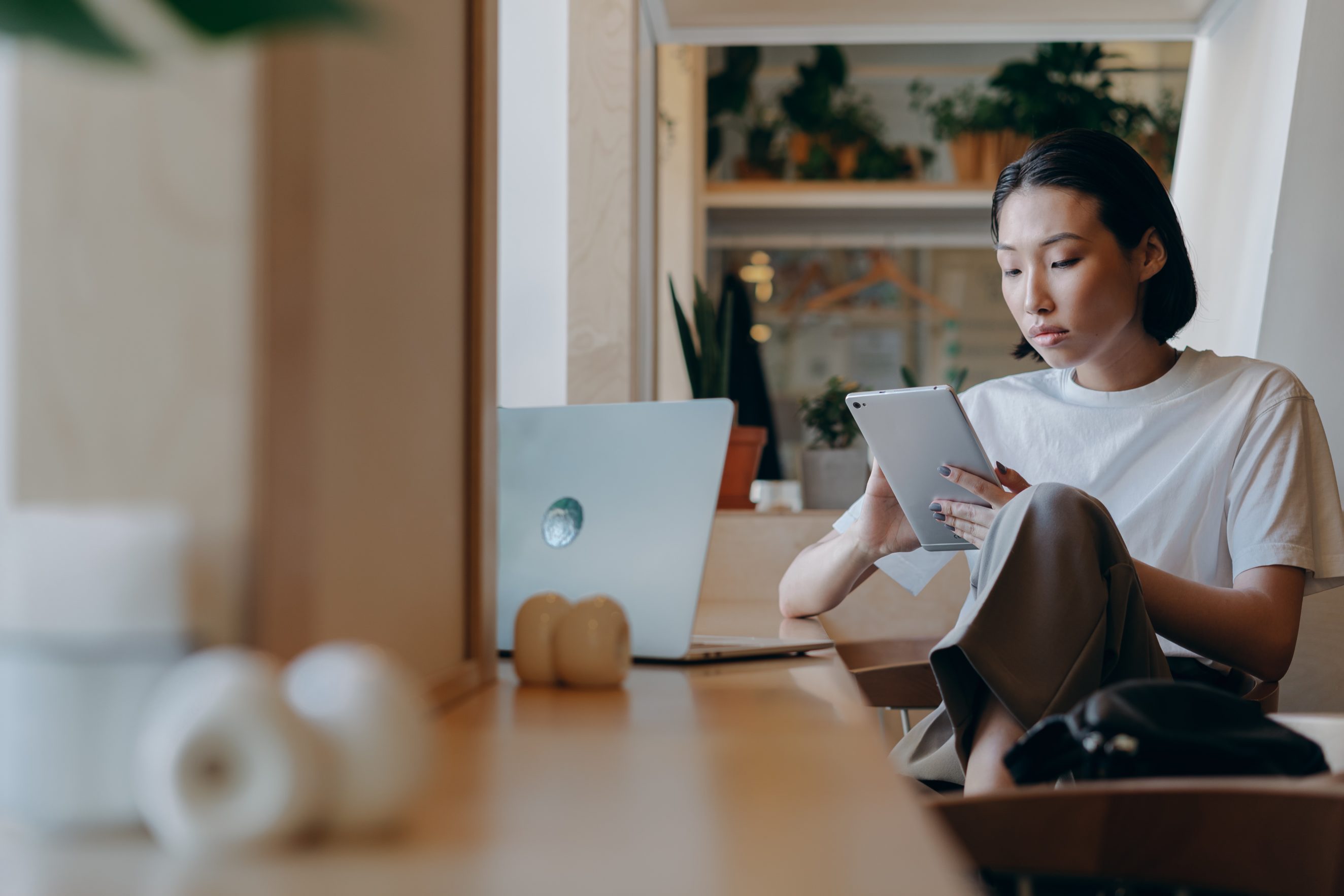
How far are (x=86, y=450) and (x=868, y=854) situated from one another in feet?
0.96

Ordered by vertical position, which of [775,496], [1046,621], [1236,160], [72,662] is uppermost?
[1236,160]

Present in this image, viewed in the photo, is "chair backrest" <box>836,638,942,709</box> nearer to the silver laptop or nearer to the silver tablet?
the silver tablet

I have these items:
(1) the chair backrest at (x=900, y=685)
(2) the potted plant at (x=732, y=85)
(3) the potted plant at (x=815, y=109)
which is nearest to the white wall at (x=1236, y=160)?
(1) the chair backrest at (x=900, y=685)

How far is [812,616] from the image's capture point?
1463 mm

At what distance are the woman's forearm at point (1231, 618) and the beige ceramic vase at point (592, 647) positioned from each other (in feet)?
2.15

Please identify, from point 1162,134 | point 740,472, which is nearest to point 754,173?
point 1162,134

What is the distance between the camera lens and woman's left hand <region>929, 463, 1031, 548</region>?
128 centimetres

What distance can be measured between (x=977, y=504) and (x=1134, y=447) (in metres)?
0.29

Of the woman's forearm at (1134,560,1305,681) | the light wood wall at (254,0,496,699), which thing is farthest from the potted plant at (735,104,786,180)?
the light wood wall at (254,0,496,699)

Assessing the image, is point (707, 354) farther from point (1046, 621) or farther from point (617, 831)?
point (617, 831)

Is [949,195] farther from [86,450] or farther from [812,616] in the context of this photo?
[86,450]

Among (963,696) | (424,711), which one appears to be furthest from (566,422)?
(424,711)

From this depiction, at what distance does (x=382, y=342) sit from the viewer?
1.82ft

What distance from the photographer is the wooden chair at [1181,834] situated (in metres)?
0.52
